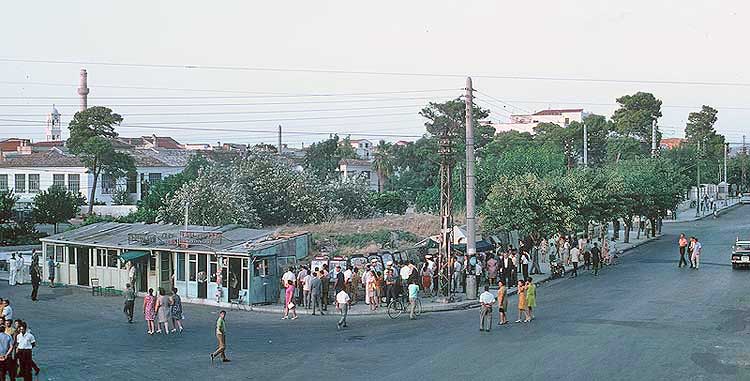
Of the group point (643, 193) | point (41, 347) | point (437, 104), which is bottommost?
point (41, 347)

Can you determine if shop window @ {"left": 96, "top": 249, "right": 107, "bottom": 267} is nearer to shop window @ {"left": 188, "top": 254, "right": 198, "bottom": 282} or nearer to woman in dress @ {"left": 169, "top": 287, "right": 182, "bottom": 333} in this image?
shop window @ {"left": 188, "top": 254, "right": 198, "bottom": 282}

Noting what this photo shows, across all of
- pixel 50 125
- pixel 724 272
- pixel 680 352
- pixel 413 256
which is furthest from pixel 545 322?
pixel 50 125

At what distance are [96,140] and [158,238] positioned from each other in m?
44.1

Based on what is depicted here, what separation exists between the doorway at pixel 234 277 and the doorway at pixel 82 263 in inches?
365

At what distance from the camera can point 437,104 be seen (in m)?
97.7

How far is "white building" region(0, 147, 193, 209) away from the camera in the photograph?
8431 centimetres

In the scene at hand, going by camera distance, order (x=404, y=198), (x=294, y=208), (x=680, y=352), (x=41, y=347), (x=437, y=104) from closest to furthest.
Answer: (x=680, y=352) → (x=41, y=347) → (x=294, y=208) → (x=404, y=198) → (x=437, y=104)

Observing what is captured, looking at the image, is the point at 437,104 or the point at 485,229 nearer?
the point at 485,229

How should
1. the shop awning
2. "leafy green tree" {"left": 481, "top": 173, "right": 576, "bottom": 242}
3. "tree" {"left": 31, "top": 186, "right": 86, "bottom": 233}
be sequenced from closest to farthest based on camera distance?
the shop awning → "leafy green tree" {"left": 481, "top": 173, "right": 576, "bottom": 242} → "tree" {"left": 31, "top": 186, "right": 86, "bottom": 233}

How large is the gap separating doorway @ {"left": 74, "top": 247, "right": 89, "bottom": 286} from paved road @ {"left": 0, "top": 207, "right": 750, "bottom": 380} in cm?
344

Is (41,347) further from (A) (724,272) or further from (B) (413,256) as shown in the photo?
(A) (724,272)

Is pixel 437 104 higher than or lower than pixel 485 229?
higher

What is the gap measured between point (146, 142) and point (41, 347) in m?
103

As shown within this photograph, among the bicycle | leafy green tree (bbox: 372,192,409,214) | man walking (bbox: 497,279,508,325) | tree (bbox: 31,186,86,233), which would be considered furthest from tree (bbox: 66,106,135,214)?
man walking (bbox: 497,279,508,325)
